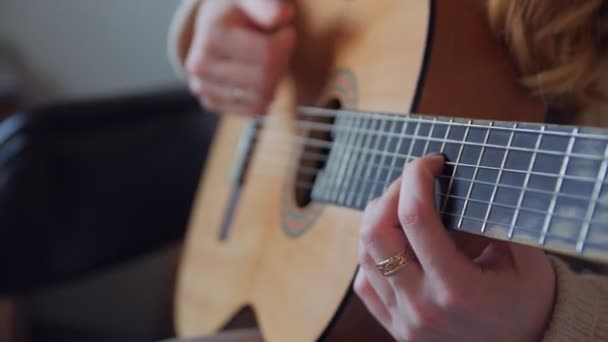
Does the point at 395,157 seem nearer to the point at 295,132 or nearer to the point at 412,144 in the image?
the point at 412,144

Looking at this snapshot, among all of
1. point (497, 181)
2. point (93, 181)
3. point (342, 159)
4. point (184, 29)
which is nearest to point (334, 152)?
point (342, 159)

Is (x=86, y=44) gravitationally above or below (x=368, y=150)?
below

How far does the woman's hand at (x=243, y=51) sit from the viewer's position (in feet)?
2.74

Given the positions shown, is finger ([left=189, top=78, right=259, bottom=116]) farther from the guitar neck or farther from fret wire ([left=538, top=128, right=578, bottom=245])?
fret wire ([left=538, top=128, right=578, bottom=245])

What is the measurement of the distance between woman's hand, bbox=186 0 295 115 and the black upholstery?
40 cm

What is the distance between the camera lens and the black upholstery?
3.66 feet

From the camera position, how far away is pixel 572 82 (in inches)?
23.6

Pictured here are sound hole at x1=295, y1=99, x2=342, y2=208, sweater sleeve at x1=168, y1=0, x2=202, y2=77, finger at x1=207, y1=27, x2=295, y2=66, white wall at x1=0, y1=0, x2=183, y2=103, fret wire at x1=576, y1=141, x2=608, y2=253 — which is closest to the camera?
fret wire at x1=576, y1=141, x2=608, y2=253

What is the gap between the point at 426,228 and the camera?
0.44 m

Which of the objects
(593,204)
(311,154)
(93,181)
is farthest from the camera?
(93,181)

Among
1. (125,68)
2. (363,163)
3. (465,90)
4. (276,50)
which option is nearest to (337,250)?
(363,163)

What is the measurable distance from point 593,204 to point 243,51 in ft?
1.86

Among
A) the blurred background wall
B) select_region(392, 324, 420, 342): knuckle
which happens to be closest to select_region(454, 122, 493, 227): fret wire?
select_region(392, 324, 420, 342): knuckle

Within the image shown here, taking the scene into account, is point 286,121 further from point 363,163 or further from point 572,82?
point 572,82
